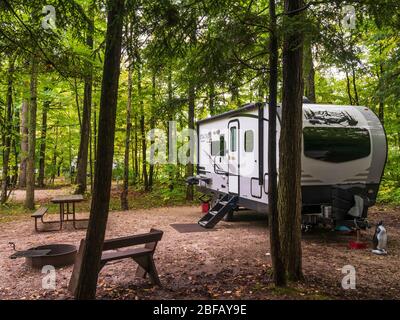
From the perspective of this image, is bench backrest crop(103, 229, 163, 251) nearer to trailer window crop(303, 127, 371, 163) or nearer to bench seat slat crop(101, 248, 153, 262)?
bench seat slat crop(101, 248, 153, 262)

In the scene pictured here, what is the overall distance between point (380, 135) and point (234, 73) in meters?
4.50

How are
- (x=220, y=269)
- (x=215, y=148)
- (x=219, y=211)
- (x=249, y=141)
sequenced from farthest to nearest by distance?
(x=215, y=148)
(x=219, y=211)
(x=249, y=141)
(x=220, y=269)

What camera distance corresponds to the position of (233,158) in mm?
9852

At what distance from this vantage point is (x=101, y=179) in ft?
11.7

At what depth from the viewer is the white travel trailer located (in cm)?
755

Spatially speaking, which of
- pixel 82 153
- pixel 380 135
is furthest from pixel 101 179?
pixel 82 153

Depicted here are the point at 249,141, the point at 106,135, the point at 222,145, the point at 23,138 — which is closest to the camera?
the point at 106,135

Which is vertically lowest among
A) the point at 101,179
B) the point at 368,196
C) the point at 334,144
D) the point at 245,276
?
the point at 245,276

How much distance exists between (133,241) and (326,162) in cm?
483

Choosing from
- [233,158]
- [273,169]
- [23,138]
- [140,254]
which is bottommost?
Result: [140,254]

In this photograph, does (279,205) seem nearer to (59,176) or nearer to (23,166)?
(23,166)

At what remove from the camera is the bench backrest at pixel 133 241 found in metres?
4.57
